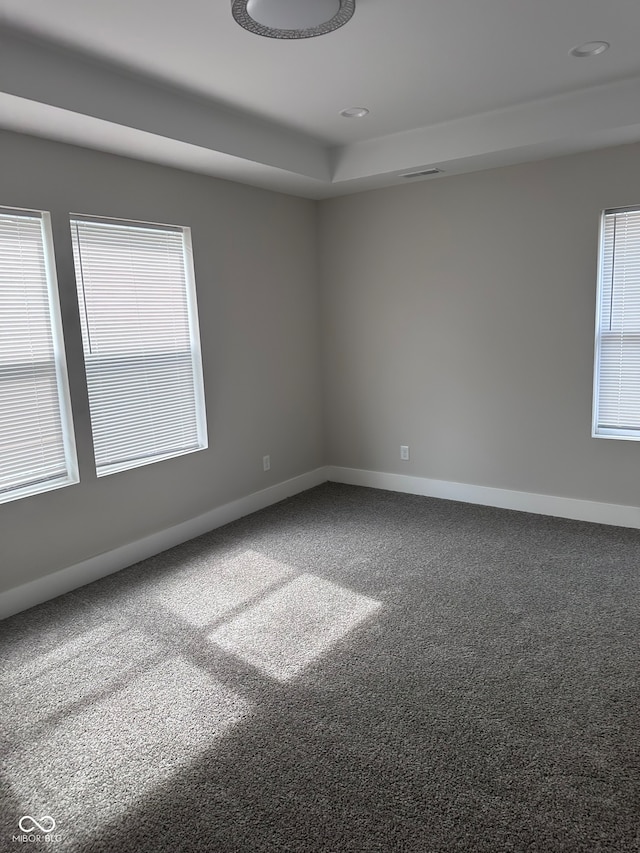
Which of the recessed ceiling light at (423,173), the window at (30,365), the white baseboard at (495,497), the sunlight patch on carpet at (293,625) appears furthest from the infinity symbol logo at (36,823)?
the recessed ceiling light at (423,173)

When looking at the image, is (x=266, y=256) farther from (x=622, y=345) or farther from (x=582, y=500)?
(x=582, y=500)

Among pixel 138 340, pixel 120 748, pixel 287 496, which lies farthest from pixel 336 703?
pixel 287 496

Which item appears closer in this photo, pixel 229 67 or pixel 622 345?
pixel 229 67

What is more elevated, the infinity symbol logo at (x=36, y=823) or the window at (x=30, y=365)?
the window at (x=30, y=365)

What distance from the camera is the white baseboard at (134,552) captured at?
312 cm

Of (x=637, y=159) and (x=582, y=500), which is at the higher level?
(x=637, y=159)

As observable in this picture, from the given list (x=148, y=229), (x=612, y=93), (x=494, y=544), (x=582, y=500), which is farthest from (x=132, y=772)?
(x=612, y=93)

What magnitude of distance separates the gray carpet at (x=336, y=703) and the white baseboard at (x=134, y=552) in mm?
79

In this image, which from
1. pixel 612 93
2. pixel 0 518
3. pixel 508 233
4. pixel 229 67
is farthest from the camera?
pixel 508 233

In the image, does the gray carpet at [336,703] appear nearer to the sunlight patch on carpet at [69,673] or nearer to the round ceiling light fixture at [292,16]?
the sunlight patch on carpet at [69,673]

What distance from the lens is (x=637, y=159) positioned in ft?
11.7

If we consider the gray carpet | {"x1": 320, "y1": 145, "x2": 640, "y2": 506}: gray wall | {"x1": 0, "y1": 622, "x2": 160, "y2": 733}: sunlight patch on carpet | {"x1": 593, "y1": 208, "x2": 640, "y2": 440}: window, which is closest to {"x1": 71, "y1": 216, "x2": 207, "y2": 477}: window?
the gray carpet

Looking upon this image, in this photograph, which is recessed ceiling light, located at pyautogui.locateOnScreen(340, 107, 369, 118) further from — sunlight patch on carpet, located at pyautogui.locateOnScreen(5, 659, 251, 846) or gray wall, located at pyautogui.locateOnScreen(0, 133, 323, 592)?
sunlight patch on carpet, located at pyautogui.locateOnScreen(5, 659, 251, 846)

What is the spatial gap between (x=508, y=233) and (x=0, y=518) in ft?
11.6
